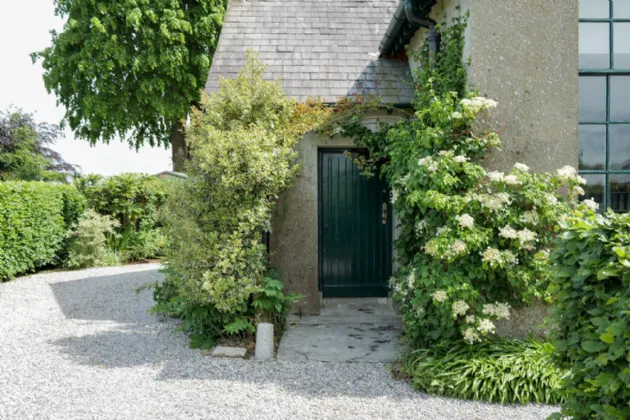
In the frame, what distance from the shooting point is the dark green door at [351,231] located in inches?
323

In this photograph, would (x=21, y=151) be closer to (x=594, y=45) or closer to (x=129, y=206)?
(x=129, y=206)

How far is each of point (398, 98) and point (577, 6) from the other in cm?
285

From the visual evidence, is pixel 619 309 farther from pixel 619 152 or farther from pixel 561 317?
pixel 619 152

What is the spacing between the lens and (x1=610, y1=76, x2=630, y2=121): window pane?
→ 19.6 ft

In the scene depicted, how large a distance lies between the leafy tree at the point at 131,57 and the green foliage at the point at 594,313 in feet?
52.8

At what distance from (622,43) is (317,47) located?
478cm

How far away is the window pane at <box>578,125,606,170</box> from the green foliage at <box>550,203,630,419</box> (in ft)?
10.0

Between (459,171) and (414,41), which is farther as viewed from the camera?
(414,41)

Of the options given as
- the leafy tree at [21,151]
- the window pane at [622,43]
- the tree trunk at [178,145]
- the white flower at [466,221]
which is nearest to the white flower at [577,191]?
the white flower at [466,221]

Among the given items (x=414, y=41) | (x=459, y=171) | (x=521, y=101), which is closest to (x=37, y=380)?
(x=459, y=171)

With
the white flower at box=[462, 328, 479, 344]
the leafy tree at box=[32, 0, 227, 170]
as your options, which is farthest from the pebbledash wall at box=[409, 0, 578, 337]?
the leafy tree at box=[32, 0, 227, 170]

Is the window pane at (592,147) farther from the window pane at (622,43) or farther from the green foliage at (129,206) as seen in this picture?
the green foliage at (129,206)

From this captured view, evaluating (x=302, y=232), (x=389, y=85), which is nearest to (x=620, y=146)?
(x=389, y=85)

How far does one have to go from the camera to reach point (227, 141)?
19.1 ft
